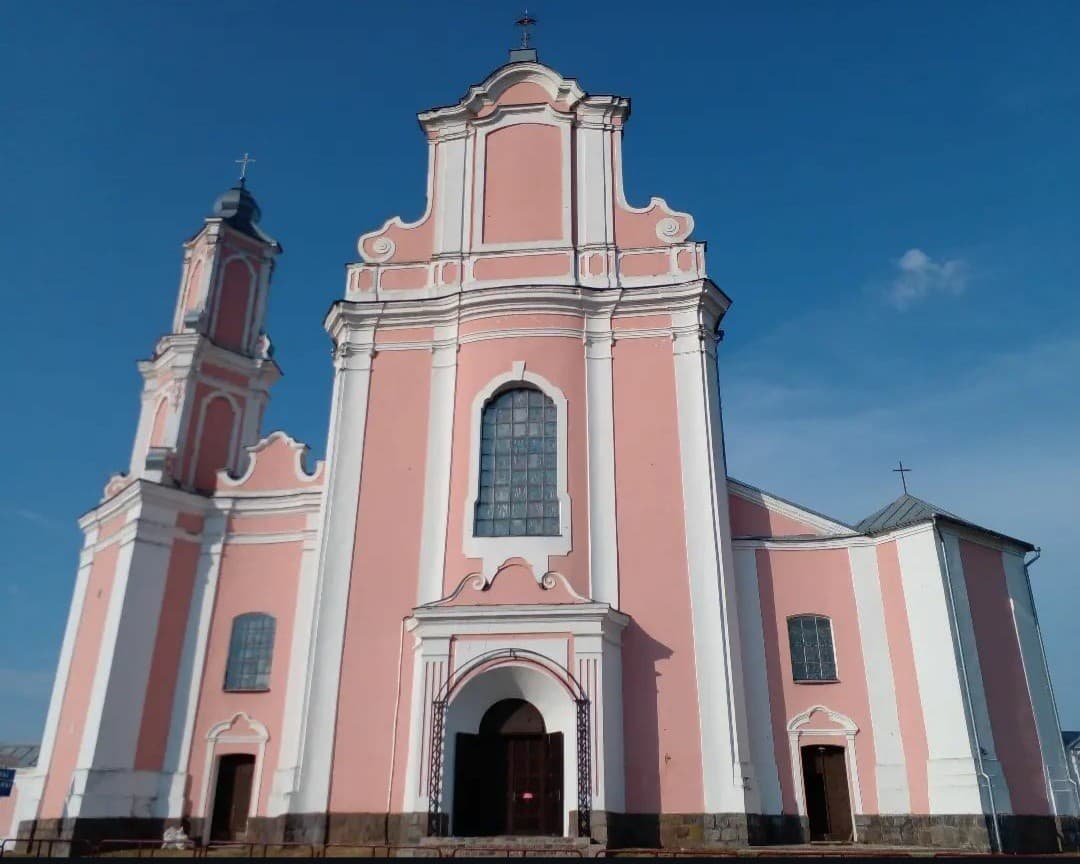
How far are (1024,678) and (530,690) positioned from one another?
27.9 feet

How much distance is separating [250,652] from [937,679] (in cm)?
1207

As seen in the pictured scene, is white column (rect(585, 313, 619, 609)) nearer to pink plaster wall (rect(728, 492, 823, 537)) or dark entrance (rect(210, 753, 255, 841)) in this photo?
pink plaster wall (rect(728, 492, 823, 537))

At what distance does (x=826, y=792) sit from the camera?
51.5 feet

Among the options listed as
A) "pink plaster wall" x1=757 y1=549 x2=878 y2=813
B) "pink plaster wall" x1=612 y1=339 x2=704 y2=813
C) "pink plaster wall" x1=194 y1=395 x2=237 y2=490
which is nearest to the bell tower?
"pink plaster wall" x1=194 y1=395 x2=237 y2=490

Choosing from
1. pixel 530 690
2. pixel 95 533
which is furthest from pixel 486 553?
pixel 95 533

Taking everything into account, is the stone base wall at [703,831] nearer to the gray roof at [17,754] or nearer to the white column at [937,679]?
the white column at [937,679]

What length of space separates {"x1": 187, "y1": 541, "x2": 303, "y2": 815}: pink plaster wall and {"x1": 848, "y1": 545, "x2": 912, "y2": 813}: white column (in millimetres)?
10180

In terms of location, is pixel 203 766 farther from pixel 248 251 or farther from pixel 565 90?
pixel 565 90

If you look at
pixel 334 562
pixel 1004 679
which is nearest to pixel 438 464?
pixel 334 562

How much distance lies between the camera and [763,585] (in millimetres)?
16938

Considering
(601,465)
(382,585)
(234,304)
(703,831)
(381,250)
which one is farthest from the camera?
(234,304)

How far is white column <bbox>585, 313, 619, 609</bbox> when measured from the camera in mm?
16266

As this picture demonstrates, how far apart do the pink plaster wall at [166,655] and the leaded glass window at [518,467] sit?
616 centimetres

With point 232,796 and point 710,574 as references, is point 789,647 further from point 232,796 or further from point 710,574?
point 232,796
